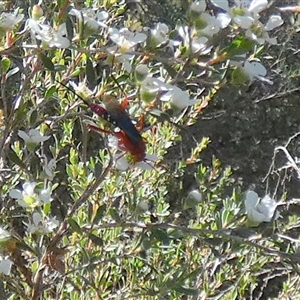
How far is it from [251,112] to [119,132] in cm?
244

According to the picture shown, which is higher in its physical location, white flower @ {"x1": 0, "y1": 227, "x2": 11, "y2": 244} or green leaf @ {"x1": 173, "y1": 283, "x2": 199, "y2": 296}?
white flower @ {"x1": 0, "y1": 227, "x2": 11, "y2": 244}

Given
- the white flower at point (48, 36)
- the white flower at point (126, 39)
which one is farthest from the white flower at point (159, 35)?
the white flower at point (48, 36)

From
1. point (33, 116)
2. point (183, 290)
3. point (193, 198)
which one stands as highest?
point (33, 116)

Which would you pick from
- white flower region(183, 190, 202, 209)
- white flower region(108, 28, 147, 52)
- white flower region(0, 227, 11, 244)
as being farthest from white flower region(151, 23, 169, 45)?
white flower region(0, 227, 11, 244)

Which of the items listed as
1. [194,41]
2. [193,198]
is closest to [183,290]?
[193,198]

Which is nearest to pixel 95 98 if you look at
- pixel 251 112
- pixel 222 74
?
pixel 222 74

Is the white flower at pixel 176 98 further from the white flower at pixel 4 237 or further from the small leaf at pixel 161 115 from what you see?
the white flower at pixel 4 237

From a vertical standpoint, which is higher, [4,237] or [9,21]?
[9,21]

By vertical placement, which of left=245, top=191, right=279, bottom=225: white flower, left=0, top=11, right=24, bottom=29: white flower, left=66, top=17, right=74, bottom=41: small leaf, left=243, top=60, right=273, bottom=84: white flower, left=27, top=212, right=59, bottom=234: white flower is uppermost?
left=0, top=11, right=24, bottom=29: white flower

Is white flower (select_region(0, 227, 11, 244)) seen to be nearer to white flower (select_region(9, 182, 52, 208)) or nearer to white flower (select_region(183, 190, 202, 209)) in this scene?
white flower (select_region(9, 182, 52, 208))

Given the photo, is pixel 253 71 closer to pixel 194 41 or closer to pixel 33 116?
pixel 194 41

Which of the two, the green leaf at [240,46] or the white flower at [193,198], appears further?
the white flower at [193,198]

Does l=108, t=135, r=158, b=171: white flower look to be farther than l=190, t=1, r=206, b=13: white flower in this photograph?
Yes

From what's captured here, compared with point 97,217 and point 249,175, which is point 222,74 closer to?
point 97,217
